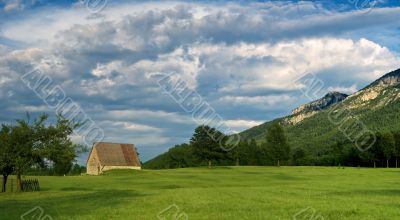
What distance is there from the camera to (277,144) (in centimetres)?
15450

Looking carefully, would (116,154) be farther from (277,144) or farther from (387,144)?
(387,144)

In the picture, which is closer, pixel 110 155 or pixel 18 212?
pixel 18 212

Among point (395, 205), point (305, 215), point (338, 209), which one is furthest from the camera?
point (395, 205)

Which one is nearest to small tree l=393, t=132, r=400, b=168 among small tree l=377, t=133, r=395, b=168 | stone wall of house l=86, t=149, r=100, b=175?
small tree l=377, t=133, r=395, b=168

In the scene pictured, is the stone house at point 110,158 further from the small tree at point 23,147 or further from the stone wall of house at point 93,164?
the small tree at point 23,147

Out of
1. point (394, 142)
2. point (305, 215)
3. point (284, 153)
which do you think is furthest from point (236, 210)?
point (394, 142)

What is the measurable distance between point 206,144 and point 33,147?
84602 mm

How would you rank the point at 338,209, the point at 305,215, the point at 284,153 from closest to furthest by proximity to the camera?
the point at 305,215, the point at 338,209, the point at 284,153

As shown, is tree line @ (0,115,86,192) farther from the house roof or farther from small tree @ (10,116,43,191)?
the house roof

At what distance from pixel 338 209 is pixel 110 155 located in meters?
110

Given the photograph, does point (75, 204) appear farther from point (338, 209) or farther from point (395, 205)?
point (395, 205)

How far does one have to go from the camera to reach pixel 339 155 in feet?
602

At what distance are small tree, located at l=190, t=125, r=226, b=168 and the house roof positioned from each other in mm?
17864

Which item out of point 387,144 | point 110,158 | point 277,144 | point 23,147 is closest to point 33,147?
point 23,147
